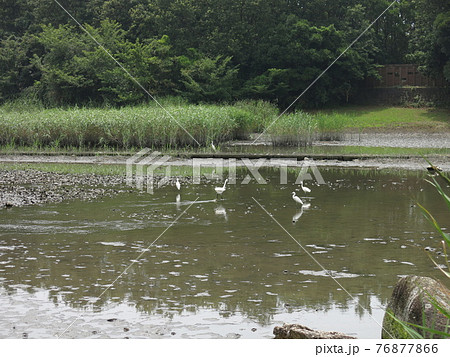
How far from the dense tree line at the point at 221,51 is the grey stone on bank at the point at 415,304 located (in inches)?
1341

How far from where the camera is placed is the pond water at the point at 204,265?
19.9 ft

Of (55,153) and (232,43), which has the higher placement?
(232,43)

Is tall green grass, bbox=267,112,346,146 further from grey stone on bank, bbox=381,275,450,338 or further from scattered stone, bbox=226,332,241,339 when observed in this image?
grey stone on bank, bbox=381,275,450,338

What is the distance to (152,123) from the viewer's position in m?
24.0

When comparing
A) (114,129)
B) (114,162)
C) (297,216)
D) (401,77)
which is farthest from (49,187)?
(401,77)

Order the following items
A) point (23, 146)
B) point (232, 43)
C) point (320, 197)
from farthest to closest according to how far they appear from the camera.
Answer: point (232, 43), point (23, 146), point (320, 197)

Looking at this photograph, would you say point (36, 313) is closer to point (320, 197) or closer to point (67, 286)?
point (67, 286)

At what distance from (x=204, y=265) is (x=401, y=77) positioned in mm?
37056

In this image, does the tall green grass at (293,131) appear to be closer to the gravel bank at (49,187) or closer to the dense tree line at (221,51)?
the gravel bank at (49,187)

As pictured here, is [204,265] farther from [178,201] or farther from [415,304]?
[178,201]

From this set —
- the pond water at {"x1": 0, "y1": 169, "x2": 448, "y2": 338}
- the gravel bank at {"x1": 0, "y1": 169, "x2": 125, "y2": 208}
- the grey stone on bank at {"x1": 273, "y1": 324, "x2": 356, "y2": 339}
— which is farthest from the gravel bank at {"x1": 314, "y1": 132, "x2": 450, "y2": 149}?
the grey stone on bank at {"x1": 273, "y1": 324, "x2": 356, "y2": 339}

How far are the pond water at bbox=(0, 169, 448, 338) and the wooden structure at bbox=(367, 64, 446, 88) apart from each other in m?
30.6
